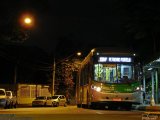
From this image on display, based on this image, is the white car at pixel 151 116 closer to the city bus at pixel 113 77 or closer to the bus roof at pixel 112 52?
the city bus at pixel 113 77

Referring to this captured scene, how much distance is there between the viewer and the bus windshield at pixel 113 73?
109 ft

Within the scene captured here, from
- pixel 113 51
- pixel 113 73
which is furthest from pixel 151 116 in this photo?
pixel 113 51

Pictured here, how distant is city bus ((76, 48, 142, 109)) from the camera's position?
33156 millimetres

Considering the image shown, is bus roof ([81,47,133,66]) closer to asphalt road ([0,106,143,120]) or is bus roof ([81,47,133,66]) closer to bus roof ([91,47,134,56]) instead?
bus roof ([91,47,134,56])

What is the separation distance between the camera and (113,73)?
3331cm

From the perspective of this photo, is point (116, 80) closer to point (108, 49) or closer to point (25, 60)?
point (108, 49)

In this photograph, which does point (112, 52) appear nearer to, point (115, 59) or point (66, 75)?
point (115, 59)

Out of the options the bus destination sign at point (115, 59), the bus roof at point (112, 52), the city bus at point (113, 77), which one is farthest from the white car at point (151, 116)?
the bus roof at point (112, 52)

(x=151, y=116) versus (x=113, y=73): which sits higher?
(x=113, y=73)

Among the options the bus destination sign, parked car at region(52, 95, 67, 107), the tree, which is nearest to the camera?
the bus destination sign

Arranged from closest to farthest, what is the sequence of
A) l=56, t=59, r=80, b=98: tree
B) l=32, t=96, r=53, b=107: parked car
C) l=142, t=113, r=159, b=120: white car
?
l=142, t=113, r=159, b=120: white car < l=32, t=96, r=53, b=107: parked car < l=56, t=59, r=80, b=98: tree

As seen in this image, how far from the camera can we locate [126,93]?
111ft

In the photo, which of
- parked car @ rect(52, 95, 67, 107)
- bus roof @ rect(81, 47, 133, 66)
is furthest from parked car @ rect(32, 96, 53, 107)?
bus roof @ rect(81, 47, 133, 66)

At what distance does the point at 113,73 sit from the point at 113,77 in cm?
31
